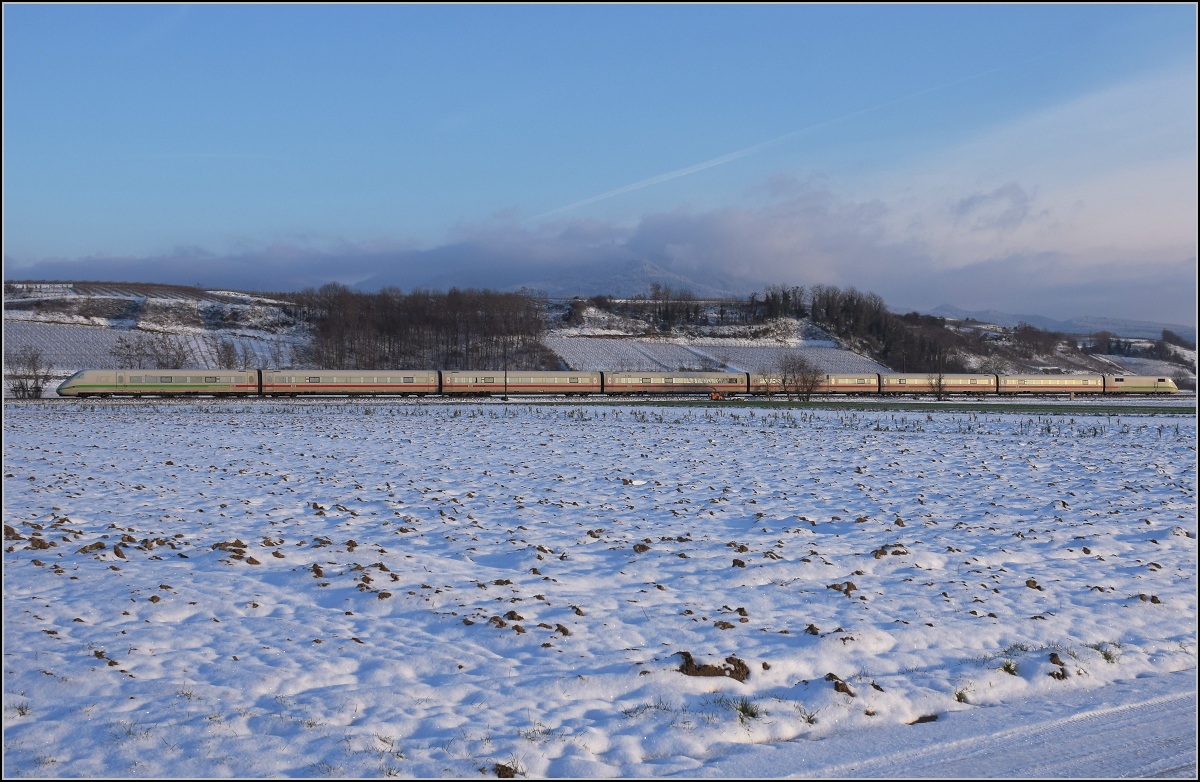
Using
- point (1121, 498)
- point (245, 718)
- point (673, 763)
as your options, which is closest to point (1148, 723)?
point (673, 763)

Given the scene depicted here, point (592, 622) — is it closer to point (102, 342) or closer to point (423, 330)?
point (102, 342)

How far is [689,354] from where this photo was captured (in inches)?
4882

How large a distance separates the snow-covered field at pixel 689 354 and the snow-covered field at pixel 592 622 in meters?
94.9

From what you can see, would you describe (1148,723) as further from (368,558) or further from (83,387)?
(83,387)

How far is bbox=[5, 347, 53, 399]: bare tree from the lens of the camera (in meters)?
55.3

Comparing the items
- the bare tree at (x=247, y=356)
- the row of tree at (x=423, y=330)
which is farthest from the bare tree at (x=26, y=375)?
the row of tree at (x=423, y=330)

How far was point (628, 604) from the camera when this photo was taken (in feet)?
29.8

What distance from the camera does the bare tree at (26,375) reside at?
55344 mm

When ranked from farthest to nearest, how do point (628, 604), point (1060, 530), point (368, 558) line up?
1. point (1060, 530)
2. point (368, 558)
3. point (628, 604)

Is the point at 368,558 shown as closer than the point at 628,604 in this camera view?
No

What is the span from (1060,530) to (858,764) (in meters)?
8.76

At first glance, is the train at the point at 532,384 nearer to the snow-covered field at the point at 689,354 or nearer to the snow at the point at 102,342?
the snow at the point at 102,342

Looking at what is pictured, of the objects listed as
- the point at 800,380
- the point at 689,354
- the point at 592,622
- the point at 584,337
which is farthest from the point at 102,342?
the point at 592,622

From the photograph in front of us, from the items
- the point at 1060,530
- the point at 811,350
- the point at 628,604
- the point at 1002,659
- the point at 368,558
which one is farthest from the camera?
the point at 811,350
